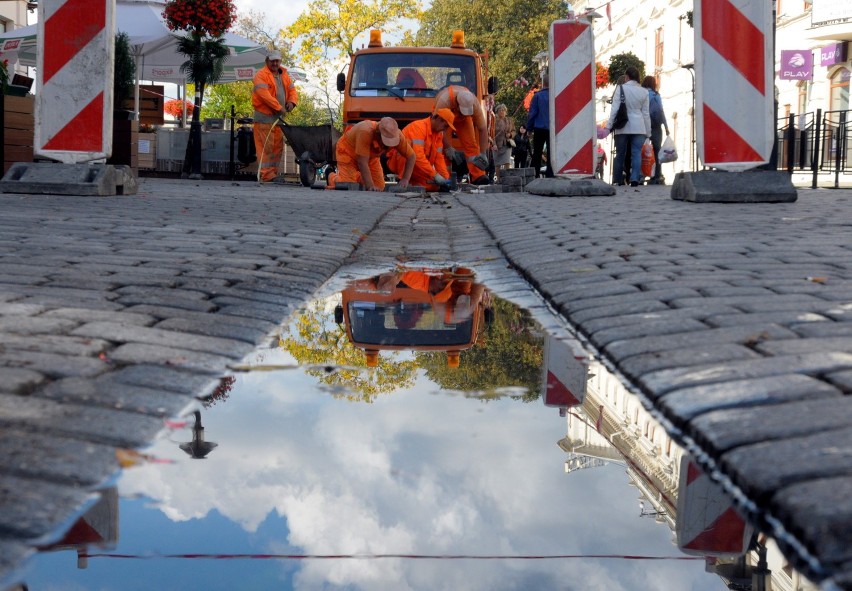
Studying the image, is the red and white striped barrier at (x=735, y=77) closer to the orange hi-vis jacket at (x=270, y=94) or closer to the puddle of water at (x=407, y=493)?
the puddle of water at (x=407, y=493)

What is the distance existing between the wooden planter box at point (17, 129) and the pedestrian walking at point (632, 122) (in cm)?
800

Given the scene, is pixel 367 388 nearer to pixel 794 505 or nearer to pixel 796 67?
pixel 794 505

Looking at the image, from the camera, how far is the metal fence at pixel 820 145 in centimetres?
1750

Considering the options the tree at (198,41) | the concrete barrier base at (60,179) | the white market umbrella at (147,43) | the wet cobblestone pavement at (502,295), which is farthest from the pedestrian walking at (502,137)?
the wet cobblestone pavement at (502,295)

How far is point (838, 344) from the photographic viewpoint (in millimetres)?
3193

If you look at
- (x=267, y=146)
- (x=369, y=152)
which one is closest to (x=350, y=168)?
(x=369, y=152)

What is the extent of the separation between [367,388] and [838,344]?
1279 mm

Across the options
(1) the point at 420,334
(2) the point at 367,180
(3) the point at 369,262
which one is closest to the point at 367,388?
(1) the point at 420,334

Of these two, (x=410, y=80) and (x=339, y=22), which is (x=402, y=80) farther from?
(x=339, y=22)

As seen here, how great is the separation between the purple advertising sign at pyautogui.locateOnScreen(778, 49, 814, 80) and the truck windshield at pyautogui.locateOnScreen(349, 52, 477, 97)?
18.7 m

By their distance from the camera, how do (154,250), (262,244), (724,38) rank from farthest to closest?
(724,38) → (262,244) → (154,250)

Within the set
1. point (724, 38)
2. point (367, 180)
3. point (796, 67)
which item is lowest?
point (367, 180)

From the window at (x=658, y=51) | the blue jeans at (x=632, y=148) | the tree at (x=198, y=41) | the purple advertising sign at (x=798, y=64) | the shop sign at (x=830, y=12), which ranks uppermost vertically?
the window at (x=658, y=51)

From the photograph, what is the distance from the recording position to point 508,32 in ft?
191
